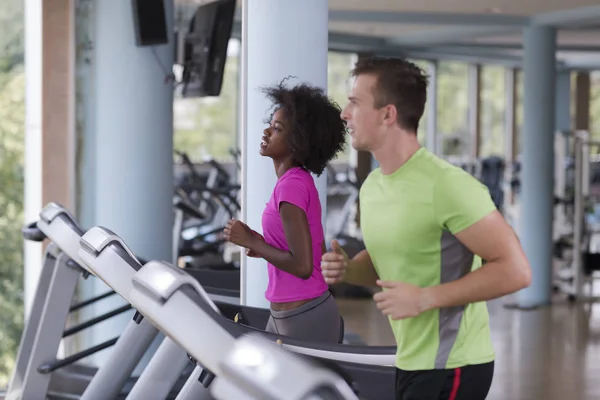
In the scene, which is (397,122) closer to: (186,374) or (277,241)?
(277,241)

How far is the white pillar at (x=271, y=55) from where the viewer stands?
331 cm

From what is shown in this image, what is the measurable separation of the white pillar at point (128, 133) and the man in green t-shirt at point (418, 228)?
2.78 metres

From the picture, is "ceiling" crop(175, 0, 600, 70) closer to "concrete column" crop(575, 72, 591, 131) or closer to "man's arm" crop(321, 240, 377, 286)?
"concrete column" crop(575, 72, 591, 131)

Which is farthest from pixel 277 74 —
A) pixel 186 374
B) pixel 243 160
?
pixel 186 374

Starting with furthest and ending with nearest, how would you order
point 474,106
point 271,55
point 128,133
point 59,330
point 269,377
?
point 474,106
point 128,133
point 59,330
point 271,55
point 269,377

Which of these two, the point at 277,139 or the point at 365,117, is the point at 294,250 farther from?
the point at 365,117

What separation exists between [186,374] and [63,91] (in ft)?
5.32

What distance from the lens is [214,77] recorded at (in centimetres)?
488

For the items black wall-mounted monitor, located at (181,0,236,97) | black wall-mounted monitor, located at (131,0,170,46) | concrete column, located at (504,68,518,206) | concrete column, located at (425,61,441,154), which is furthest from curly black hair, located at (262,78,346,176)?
concrete column, located at (504,68,518,206)

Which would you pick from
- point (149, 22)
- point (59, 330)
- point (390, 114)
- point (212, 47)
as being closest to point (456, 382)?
point (390, 114)

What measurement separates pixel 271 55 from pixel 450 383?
1703 millimetres

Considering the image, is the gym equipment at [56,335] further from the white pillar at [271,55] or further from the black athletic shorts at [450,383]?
the black athletic shorts at [450,383]

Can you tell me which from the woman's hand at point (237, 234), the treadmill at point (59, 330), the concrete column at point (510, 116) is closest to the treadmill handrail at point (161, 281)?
the woman's hand at point (237, 234)

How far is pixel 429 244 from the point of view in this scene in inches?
72.8
